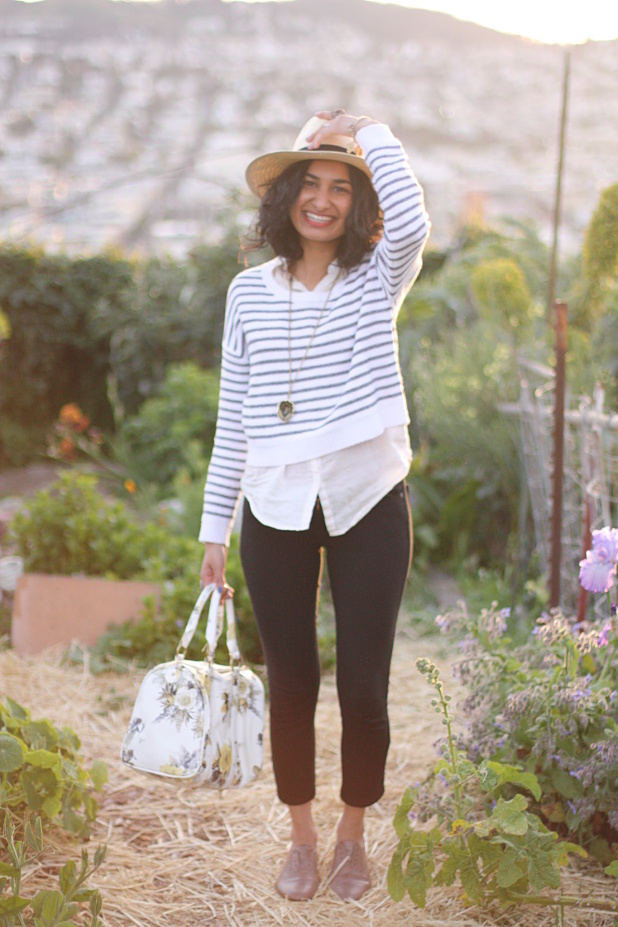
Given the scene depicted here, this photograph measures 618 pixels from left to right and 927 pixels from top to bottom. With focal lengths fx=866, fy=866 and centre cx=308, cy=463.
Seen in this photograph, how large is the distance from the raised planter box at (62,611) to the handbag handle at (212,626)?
1484mm

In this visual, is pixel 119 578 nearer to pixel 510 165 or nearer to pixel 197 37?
pixel 510 165

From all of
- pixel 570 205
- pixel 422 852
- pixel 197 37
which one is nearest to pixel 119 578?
pixel 422 852

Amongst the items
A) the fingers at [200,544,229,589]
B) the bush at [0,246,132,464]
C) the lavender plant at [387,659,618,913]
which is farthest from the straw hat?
the bush at [0,246,132,464]

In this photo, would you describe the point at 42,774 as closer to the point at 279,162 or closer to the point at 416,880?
the point at 416,880

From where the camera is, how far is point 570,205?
49.0 feet

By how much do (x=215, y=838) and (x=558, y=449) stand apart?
1.49 metres

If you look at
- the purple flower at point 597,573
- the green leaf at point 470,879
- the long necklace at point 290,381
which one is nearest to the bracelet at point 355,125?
the long necklace at point 290,381

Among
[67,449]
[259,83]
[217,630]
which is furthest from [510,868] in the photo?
[259,83]

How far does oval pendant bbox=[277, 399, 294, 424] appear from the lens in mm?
1775

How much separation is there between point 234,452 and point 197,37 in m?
27.6

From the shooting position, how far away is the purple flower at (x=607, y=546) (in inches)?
68.5

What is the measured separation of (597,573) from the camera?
1.75 m

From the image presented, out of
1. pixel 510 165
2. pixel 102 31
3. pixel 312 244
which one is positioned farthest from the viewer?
pixel 102 31

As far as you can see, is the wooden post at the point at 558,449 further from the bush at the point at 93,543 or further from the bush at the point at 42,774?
the bush at the point at 42,774
